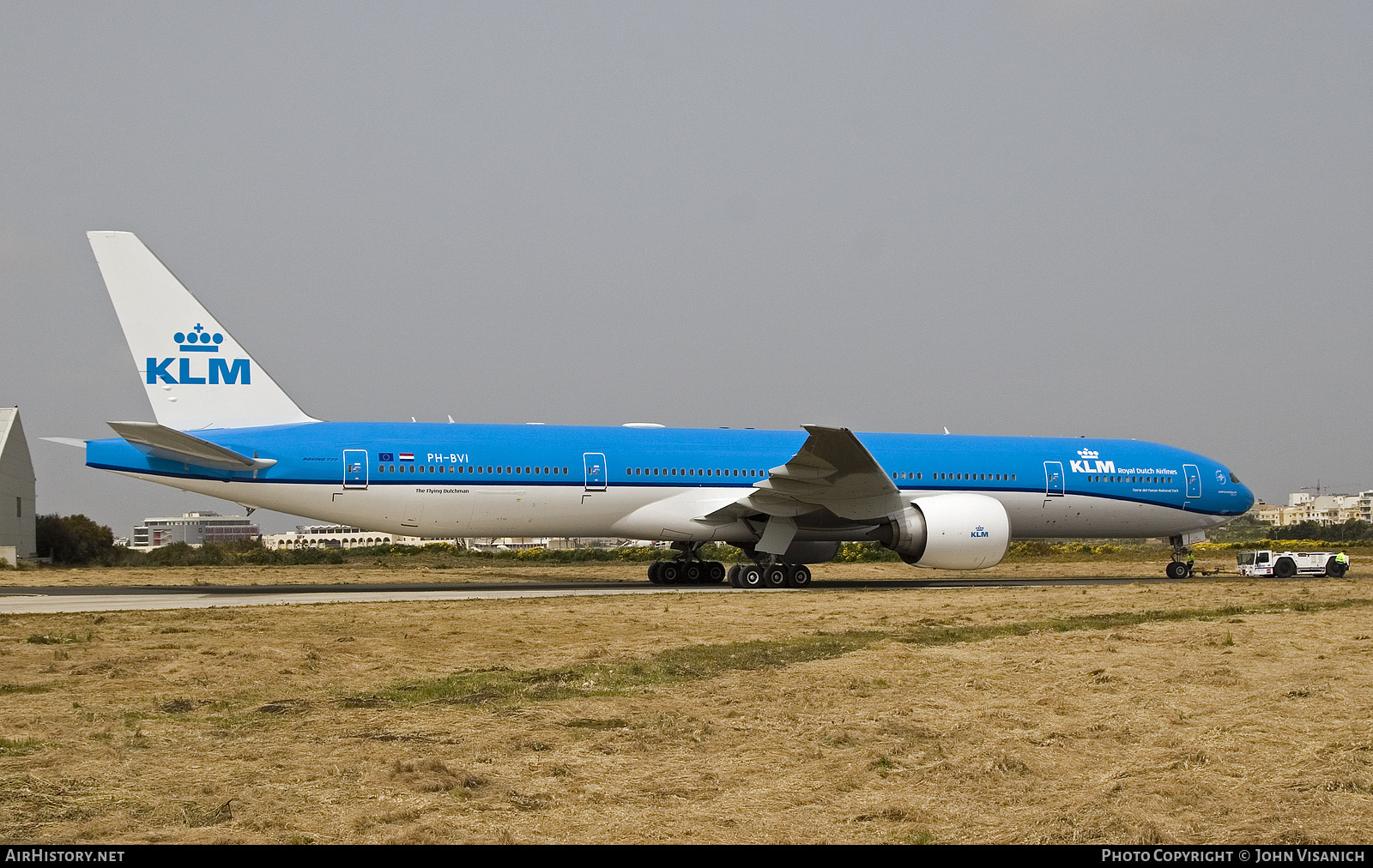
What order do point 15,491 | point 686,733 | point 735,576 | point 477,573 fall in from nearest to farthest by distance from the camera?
point 686,733, point 735,576, point 477,573, point 15,491

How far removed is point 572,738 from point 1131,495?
22130 millimetres

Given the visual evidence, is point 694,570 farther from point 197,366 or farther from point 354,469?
point 197,366

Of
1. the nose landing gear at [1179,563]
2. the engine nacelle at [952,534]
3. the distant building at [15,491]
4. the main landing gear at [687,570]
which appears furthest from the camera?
the distant building at [15,491]

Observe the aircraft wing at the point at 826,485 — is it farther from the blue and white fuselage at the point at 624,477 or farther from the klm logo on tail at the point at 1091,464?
the klm logo on tail at the point at 1091,464

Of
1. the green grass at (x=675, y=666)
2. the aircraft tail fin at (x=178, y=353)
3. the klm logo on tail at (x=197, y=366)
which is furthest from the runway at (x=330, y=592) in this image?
the green grass at (x=675, y=666)

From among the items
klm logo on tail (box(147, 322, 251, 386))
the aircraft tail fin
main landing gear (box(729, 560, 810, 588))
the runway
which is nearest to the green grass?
the runway

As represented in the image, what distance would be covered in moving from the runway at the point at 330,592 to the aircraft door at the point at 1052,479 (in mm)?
1934

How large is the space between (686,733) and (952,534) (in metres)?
15.7

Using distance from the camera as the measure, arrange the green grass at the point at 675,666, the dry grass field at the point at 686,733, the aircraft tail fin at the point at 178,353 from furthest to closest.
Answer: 1. the aircraft tail fin at the point at 178,353
2. the green grass at the point at 675,666
3. the dry grass field at the point at 686,733

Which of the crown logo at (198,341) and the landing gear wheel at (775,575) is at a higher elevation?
the crown logo at (198,341)

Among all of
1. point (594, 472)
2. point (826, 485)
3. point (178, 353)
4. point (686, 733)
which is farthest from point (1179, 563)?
point (686, 733)

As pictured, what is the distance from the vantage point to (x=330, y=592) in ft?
70.0

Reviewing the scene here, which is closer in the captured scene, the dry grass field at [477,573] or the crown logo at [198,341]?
the crown logo at [198,341]

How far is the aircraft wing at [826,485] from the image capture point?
21109 mm
